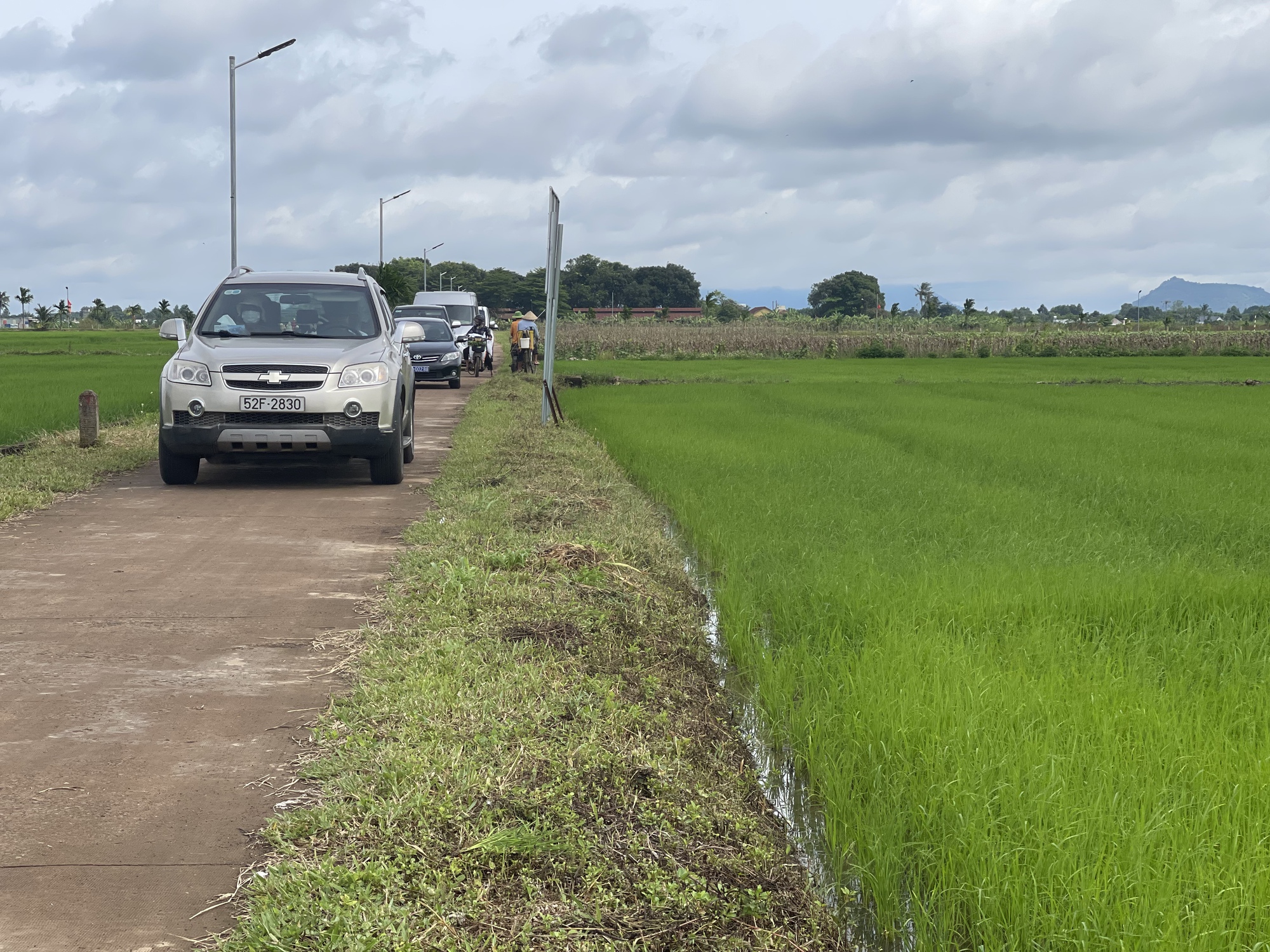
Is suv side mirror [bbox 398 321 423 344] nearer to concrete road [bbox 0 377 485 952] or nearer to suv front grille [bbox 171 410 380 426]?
suv front grille [bbox 171 410 380 426]

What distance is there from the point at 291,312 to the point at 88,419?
12.8 feet

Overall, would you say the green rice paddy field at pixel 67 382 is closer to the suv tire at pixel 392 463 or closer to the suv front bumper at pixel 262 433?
the suv front bumper at pixel 262 433

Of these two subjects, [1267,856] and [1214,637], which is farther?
[1214,637]

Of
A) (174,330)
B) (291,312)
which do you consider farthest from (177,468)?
(291,312)

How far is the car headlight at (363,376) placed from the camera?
1178cm

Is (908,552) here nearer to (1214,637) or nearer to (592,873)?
(1214,637)

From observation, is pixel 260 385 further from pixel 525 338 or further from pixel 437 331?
pixel 525 338

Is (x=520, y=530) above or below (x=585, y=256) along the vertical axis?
below

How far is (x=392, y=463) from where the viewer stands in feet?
40.8

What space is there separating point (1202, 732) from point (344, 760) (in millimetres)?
3130

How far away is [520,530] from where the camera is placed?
30.6ft

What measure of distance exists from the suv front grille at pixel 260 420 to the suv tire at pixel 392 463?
1.98ft

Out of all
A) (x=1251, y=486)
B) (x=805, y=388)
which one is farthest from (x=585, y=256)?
(x=1251, y=486)

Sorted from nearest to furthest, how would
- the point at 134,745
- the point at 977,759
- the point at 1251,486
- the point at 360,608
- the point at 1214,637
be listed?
the point at 977,759, the point at 134,745, the point at 1214,637, the point at 360,608, the point at 1251,486
